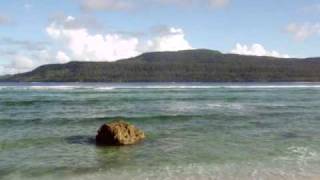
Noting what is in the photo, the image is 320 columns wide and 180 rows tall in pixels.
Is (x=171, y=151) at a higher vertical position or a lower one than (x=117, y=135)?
lower

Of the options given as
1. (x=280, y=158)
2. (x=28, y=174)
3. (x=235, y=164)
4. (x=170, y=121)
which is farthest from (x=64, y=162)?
(x=170, y=121)

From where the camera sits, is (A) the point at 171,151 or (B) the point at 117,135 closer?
(A) the point at 171,151

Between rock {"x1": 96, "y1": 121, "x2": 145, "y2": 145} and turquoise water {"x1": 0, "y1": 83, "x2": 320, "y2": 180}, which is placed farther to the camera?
rock {"x1": 96, "y1": 121, "x2": 145, "y2": 145}

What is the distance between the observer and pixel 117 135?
2044cm

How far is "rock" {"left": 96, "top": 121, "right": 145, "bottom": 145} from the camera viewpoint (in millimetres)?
20391

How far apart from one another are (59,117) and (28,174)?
55.8ft

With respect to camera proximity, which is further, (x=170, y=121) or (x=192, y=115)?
(x=192, y=115)

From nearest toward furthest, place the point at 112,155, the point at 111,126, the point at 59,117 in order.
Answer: the point at 112,155, the point at 111,126, the point at 59,117

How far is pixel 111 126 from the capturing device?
67.6ft

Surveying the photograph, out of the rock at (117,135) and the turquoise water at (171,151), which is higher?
the rock at (117,135)

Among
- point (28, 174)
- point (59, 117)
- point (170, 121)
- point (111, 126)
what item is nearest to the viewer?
point (28, 174)

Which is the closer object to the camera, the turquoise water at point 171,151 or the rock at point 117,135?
the turquoise water at point 171,151

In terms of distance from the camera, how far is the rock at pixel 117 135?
Answer: 20391mm

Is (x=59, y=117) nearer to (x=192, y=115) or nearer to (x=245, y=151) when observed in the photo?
(x=192, y=115)
